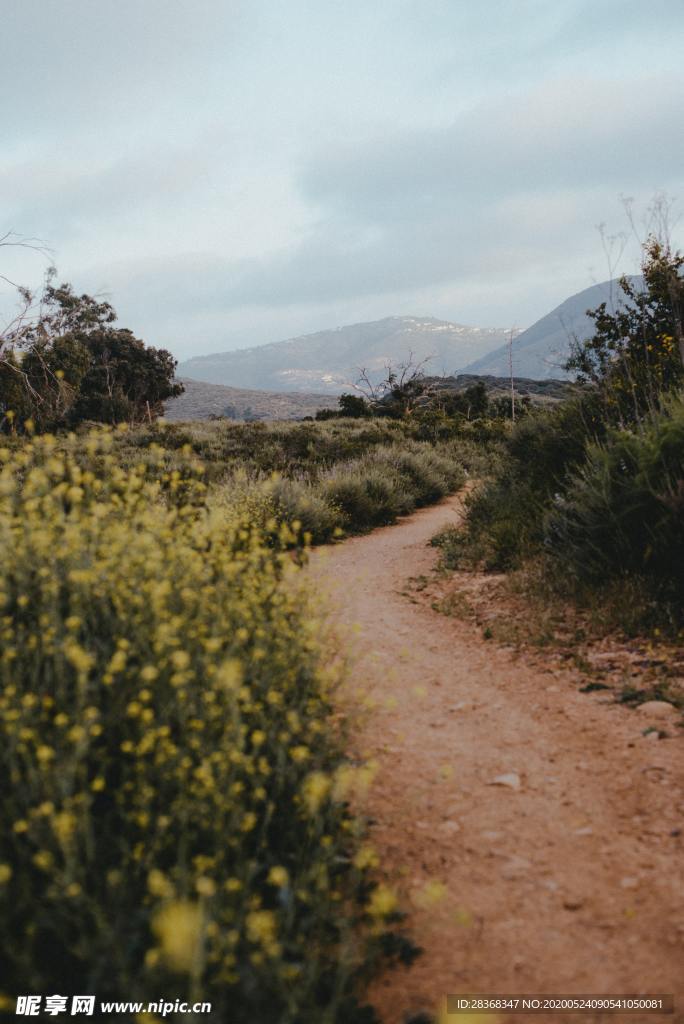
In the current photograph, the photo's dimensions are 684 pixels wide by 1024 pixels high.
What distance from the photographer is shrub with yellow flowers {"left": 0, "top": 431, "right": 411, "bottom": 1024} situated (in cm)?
186

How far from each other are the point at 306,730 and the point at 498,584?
13.2ft

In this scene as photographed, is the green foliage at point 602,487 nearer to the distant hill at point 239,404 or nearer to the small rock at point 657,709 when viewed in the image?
the small rock at point 657,709

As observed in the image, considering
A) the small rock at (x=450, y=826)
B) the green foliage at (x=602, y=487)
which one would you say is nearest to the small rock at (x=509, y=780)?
the small rock at (x=450, y=826)

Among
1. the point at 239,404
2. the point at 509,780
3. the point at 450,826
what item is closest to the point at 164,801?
the point at 450,826

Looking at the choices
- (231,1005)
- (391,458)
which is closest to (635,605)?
(231,1005)

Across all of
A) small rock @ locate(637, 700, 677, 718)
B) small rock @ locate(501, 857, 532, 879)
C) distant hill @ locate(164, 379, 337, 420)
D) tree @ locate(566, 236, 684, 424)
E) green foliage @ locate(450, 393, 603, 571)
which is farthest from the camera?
distant hill @ locate(164, 379, 337, 420)

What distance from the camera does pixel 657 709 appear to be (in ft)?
12.9

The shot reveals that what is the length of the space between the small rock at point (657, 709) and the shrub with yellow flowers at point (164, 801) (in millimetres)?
2020

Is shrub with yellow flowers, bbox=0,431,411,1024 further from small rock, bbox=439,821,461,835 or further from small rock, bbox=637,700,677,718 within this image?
small rock, bbox=637,700,677,718

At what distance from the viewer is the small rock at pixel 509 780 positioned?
3.31 meters

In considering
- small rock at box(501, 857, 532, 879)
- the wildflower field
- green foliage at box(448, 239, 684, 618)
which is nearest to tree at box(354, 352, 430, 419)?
green foliage at box(448, 239, 684, 618)

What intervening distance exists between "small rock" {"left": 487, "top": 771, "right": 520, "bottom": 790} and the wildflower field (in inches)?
30.9

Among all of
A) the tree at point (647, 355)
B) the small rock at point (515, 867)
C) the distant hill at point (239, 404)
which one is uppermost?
the distant hill at point (239, 404)

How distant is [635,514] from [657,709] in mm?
2134
